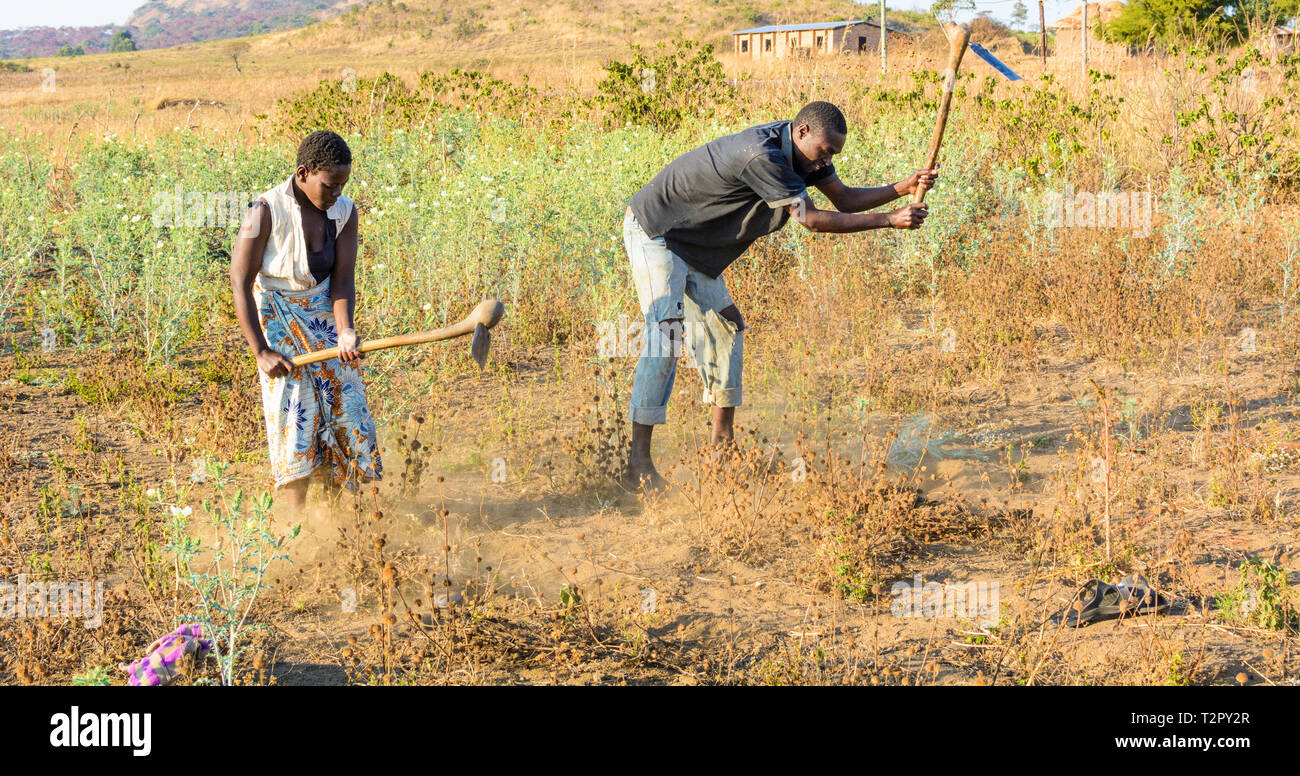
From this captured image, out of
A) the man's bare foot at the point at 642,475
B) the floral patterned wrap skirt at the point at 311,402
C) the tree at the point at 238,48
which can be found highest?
the tree at the point at 238,48

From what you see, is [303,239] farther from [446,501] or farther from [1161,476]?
[1161,476]

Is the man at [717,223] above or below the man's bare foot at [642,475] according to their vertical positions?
above

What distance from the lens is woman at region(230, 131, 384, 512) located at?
11.7 feet

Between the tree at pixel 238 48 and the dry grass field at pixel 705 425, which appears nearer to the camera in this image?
the dry grass field at pixel 705 425

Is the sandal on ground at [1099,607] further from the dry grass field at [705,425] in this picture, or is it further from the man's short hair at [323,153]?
the man's short hair at [323,153]

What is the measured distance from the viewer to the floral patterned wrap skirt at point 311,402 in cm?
373

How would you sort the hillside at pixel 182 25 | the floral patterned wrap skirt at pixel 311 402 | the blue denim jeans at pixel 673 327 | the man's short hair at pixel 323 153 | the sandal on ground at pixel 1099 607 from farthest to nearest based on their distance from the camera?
the hillside at pixel 182 25, the blue denim jeans at pixel 673 327, the floral patterned wrap skirt at pixel 311 402, the man's short hair at pixel 323 153, the sandal on ground at pixel 1099 607

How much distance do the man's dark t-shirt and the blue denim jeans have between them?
0.07m

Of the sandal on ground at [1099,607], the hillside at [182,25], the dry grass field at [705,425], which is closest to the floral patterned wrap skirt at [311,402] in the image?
the dry grass field at [705,425]

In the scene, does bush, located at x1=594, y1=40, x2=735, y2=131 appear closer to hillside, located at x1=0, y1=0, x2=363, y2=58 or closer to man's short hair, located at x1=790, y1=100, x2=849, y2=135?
man's short hair, located at x1=790, y1=100, x2=849, y2=135

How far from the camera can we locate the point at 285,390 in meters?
3.72

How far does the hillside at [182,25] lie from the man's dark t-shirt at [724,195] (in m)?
82.4

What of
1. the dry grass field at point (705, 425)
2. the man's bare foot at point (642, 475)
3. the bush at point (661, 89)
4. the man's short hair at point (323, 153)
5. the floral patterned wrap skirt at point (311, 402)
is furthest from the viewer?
the bush at point (661, 89)
